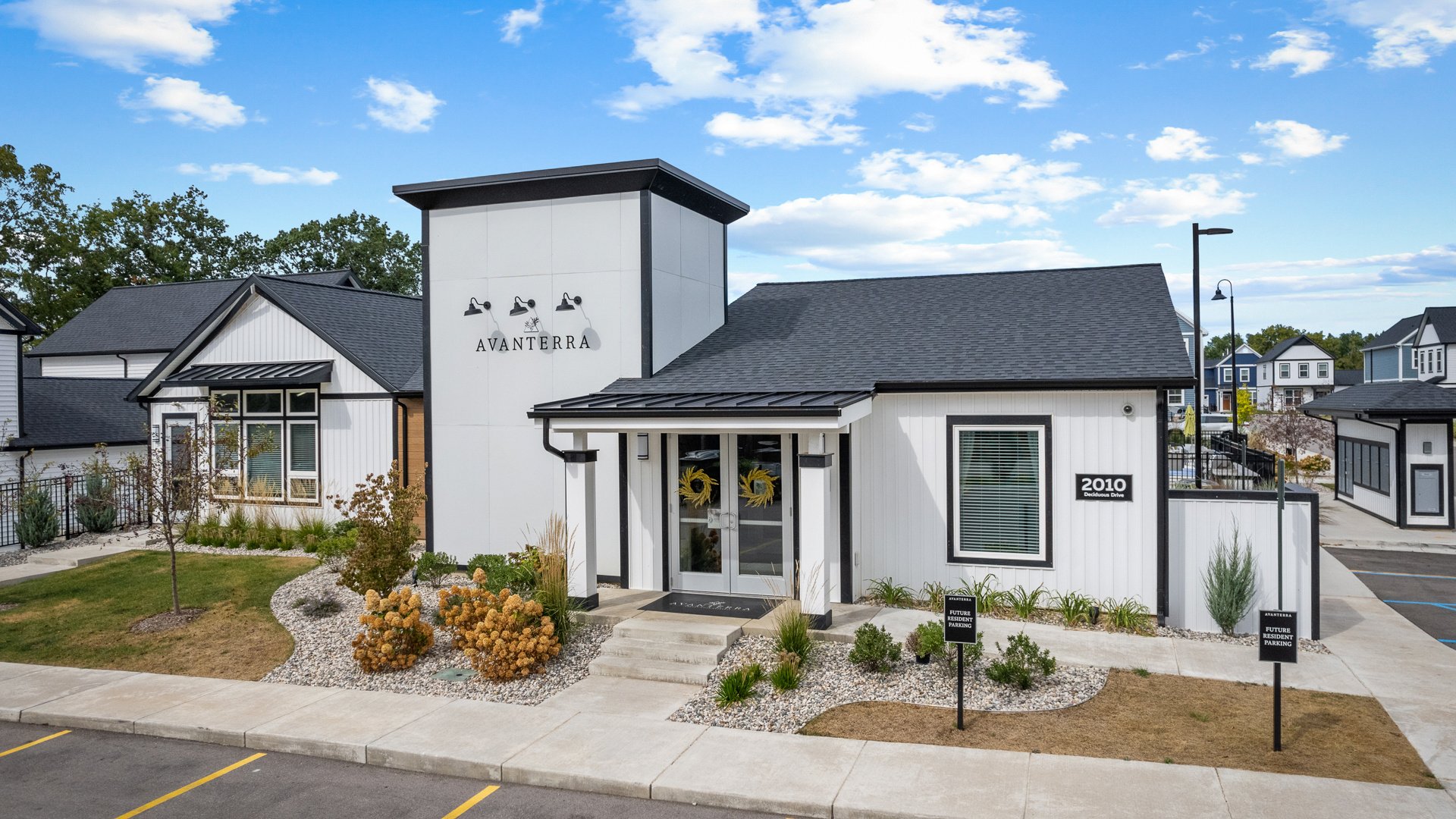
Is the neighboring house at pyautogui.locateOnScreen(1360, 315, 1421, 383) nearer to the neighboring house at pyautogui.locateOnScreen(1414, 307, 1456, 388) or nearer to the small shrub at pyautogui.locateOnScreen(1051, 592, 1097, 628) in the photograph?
the neighboring house at pyautogui.locateOnScreen(1414, 307, 1456, 388)

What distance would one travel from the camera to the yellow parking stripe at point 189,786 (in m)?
7.25

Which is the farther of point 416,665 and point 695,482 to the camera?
point 695,482

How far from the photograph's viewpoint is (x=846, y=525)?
40.6ft

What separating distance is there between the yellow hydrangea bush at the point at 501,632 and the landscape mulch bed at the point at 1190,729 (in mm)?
3290

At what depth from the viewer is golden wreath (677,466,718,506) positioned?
12.8 meters

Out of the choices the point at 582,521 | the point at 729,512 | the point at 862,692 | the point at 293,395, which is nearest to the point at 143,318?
the point at 293,395

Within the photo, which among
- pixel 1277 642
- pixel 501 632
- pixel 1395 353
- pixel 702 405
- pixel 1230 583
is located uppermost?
pixel 1395 353

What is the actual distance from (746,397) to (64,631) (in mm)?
9707

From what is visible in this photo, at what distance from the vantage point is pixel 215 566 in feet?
53.2

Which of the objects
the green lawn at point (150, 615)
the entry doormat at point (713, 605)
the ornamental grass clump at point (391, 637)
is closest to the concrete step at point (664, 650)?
the entry doormat at point (713, 605)

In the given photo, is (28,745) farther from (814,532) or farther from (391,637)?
(814,532)

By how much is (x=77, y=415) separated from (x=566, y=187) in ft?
58.8

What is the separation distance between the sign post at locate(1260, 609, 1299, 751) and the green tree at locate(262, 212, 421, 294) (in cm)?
5456

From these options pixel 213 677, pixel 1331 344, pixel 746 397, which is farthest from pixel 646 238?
pixel 1331 344
